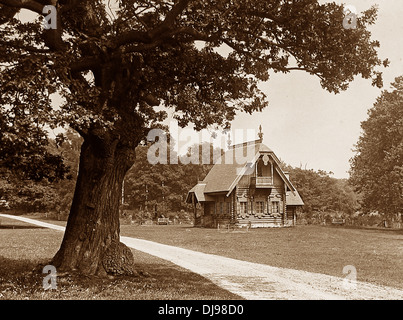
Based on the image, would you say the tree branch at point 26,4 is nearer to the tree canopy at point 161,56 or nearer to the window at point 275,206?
the tree canopy at point 161,56

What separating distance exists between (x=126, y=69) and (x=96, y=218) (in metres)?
4.77

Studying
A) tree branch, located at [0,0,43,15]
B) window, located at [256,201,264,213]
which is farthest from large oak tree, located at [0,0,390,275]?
window, located at [256,201,264,213]

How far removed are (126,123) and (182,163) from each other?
77.0 meters

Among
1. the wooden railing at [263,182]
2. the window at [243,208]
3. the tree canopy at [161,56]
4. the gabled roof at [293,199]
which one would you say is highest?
the tree canopy at [161,56]

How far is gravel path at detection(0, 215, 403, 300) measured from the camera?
1120 cm

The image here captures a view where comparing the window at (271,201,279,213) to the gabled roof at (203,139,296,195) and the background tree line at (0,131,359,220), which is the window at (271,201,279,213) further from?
the background tree line at (0,131,359,220)

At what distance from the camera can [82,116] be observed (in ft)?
33.2

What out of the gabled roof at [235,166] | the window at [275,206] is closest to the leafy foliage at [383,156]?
the gabled roof at [235,166]

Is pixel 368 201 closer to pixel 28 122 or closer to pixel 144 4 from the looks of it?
pixel 144 4

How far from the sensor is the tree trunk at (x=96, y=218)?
12961 millimetres

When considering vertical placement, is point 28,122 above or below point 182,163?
below

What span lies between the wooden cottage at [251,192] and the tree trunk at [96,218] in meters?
33.9

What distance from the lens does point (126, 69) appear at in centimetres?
1373
